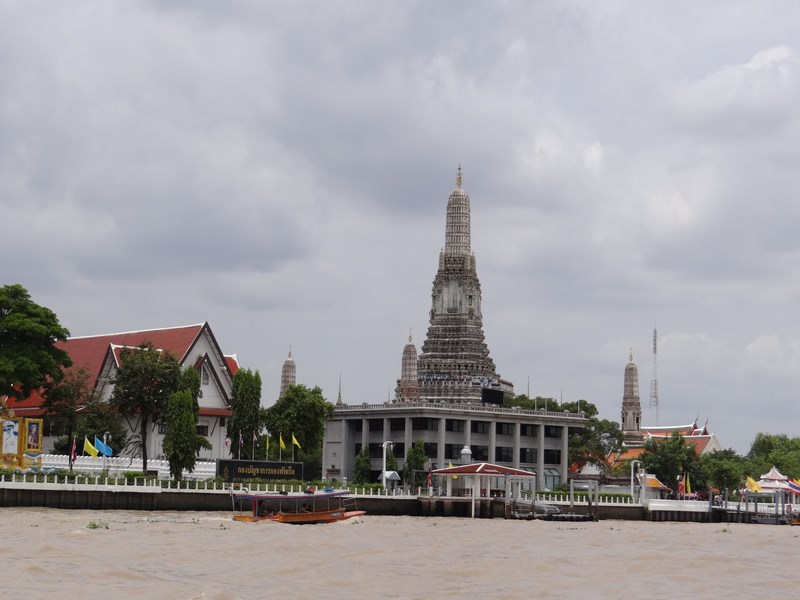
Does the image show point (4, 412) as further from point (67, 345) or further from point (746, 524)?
point (746, 524)

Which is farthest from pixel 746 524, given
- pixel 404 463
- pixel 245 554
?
pixel 245 554

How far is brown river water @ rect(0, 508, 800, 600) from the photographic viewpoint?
2884cm

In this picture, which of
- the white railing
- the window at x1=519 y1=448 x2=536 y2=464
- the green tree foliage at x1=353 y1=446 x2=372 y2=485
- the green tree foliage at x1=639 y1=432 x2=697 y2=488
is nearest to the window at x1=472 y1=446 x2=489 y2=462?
the window at x1=519 y1=448 x2=536 y2=464

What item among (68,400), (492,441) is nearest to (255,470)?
(68,400)

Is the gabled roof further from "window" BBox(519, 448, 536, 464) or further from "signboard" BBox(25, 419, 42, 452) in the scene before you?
"window" BBox(519, 448, 536, 464)

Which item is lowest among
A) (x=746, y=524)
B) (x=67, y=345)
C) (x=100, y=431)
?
(x=746, y=524)

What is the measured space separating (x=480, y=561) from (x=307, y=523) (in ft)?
62.8

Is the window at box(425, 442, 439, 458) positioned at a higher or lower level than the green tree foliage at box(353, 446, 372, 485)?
higher

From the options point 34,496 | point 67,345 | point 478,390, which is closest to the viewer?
point 34,496

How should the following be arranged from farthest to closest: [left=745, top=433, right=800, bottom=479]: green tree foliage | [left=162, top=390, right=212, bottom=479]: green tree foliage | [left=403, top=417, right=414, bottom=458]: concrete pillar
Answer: [left=745, top=433, right=800, bottom=479]: green tree foliage, [left=403, top=417, right=414, bottom=458]: concrete pillar, [left=162, top=390, right=212, bottom=479]: green tree foliage

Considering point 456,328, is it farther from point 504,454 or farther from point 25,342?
point 25,342

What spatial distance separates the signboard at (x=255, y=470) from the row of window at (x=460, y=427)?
28.7 m

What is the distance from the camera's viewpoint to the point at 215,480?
6794cm

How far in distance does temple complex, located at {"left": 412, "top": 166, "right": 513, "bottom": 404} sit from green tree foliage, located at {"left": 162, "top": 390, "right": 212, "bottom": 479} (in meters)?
52.5
